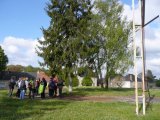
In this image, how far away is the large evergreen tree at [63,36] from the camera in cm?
4644

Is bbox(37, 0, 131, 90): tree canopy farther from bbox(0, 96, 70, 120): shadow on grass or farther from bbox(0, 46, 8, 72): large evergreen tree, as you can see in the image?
bbox(0, 46, 8, 72): large evergreen tree

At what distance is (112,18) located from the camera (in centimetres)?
5209

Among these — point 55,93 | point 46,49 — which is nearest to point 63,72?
point 46,49

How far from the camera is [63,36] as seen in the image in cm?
4719

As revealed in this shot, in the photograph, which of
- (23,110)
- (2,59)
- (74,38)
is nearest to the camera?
(23,110)

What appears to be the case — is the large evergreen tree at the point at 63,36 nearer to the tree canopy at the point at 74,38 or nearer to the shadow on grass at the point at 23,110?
the tree canopy at the point at 74,38

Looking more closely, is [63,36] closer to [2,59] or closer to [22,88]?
[22,88]

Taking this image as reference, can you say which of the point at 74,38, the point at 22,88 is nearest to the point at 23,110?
the point at 22,88

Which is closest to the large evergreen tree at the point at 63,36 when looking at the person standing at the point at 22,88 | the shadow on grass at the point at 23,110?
the person standing at the point at 22,88

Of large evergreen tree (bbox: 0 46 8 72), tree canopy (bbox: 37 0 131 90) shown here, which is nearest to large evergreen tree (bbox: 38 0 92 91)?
tree canopy (bbox: 37 0 131 90)

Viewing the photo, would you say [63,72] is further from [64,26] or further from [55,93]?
[55,93]

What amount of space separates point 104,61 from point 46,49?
9.08m

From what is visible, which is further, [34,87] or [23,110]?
[34,87]

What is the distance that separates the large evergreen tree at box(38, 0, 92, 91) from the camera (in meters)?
46.4
